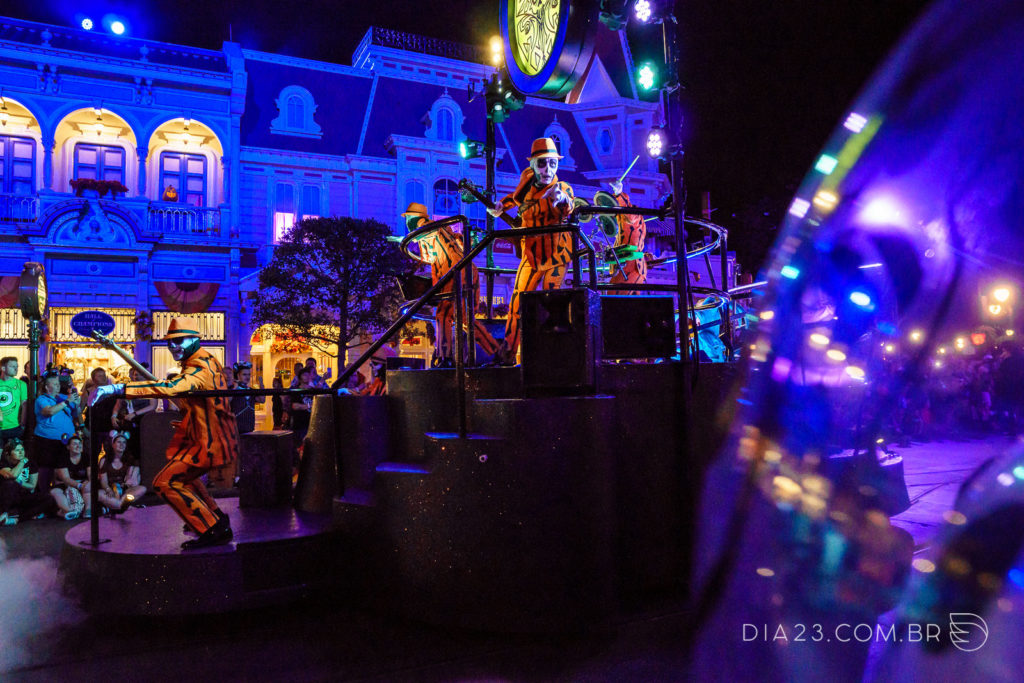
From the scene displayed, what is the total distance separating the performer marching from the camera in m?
4.76

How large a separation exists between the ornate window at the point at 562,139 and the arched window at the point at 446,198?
5.78 m

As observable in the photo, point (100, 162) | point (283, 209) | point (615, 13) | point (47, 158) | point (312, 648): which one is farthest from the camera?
point (283, 209)

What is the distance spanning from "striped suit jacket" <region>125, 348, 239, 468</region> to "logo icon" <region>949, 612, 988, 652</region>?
4.79 m

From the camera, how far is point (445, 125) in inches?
1130

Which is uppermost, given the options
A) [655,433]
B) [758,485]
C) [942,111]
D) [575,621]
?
[942,111]

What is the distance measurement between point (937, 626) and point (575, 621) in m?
1.96

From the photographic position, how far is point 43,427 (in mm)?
8562

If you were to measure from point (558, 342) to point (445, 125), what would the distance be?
85.8 ft

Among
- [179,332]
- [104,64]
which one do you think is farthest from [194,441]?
[104,64]

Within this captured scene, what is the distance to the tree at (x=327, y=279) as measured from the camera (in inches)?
874

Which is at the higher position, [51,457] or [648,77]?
[648,77]

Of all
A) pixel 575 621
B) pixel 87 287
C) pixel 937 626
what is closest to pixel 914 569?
pixel 937 626

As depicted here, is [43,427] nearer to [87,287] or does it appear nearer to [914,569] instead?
[914,569]

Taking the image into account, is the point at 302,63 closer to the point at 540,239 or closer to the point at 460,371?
the point at 540,239
